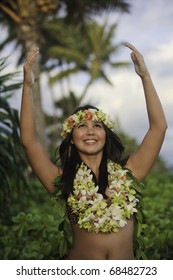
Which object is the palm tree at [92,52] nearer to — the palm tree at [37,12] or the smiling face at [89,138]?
the palm tree at [37,12]

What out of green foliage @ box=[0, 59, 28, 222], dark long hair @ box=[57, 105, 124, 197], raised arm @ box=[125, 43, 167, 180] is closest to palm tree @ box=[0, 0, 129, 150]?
green foliage @ box=[0, 59, 28, 222]

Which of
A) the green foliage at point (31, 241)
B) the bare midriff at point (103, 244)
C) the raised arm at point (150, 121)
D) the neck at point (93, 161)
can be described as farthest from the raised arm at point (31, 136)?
the green foliage at point (31, 241)

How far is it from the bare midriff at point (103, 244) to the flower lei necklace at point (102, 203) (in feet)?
0.13

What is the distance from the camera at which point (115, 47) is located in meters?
28.0

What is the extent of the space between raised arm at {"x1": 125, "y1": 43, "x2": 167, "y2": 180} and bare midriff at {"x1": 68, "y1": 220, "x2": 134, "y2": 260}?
339 mm

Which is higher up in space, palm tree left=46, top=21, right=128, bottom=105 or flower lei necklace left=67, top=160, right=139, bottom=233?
palm tree left=46, top=21, right=128, bottom=105

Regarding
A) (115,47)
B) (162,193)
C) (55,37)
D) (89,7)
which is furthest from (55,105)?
(162,193)

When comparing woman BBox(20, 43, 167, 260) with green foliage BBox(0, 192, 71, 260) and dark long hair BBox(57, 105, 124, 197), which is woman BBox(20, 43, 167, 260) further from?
green foliage BBox(0, 192, 71, 260)

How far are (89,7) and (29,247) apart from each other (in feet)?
37.1

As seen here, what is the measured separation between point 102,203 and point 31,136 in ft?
1.64

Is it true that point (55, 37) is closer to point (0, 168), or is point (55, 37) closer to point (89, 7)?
point (89, 7)

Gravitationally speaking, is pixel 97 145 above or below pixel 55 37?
below

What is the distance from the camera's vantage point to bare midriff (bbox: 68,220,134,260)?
8.92 feet

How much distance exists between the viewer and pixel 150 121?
2.81 metres
